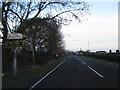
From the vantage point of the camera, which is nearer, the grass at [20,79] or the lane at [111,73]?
the grass at [20,79]

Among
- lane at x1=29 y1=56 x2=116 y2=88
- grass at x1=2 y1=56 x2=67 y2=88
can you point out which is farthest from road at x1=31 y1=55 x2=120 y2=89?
grass at x1=2 y1=56 x2=67 y2=88

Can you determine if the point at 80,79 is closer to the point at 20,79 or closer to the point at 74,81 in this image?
the point at 74,81

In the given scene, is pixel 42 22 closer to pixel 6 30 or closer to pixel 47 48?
pixel 6 30

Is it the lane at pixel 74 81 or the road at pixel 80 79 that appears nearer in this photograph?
the lane at pixel 74 81

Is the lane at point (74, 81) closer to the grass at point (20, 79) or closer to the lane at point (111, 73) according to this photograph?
the lane at point (111, 73)

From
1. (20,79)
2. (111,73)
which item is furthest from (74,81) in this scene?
(111,73)

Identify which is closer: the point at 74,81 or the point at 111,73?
the point at 74,81

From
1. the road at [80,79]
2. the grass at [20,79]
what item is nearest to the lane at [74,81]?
the road at [80,79]

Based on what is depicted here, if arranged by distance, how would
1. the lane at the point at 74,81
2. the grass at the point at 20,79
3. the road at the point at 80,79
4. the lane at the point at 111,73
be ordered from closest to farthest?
the lane at the point at 74,81 < the road at the point at 80,79 < the grass at the point at 20,79 < the lane at the point at 111,73

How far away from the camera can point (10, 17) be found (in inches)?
816

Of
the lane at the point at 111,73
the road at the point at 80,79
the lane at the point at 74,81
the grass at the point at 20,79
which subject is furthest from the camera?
the lane at the point at 111,73

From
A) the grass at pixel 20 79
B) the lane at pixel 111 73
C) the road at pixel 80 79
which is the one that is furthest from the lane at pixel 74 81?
the grass at pixel 20 79

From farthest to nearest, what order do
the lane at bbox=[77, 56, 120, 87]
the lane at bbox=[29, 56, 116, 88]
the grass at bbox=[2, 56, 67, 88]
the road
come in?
the lane at bbox=[77, 56, 120, 87], the grass at bbox=[2, 56, 67, 88], the road, the lane at bbox=[29, 56, 116, 88]

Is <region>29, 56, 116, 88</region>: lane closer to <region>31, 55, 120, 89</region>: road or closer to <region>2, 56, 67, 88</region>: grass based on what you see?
<region>31, 55, 120, 89</region>: road
